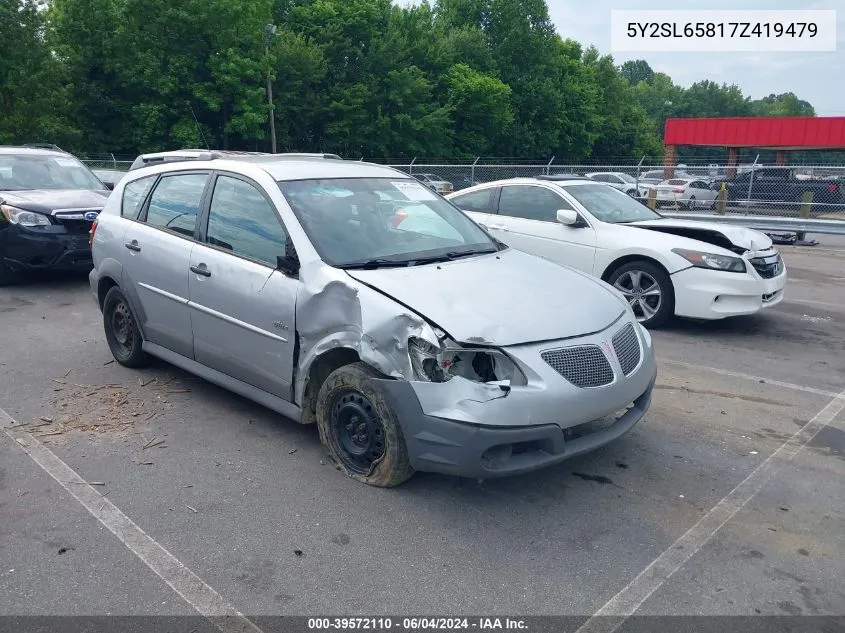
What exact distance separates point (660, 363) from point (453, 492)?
3.14 meters

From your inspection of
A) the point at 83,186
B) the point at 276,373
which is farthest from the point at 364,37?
the point at 276,373

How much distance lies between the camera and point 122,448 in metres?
4.42

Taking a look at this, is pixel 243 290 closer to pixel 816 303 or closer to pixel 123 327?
pixel 123 327

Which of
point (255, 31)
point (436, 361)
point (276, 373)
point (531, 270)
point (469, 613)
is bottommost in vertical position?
point (469, 613)

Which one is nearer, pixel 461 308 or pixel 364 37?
pixel 461 308

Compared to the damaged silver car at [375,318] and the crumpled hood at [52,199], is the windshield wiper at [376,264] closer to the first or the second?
the damaged silver car at [375,318]

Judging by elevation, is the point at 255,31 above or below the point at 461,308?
above

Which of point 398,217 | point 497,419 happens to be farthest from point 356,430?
point 398,217

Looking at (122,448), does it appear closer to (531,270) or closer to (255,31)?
(531,270)

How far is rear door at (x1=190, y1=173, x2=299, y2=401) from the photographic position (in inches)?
166

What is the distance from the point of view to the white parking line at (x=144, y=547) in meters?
2.87

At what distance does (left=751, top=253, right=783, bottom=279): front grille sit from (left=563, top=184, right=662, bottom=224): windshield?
1343 millimetres

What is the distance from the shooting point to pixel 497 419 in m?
3.38

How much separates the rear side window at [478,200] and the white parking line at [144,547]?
18.8 feet
